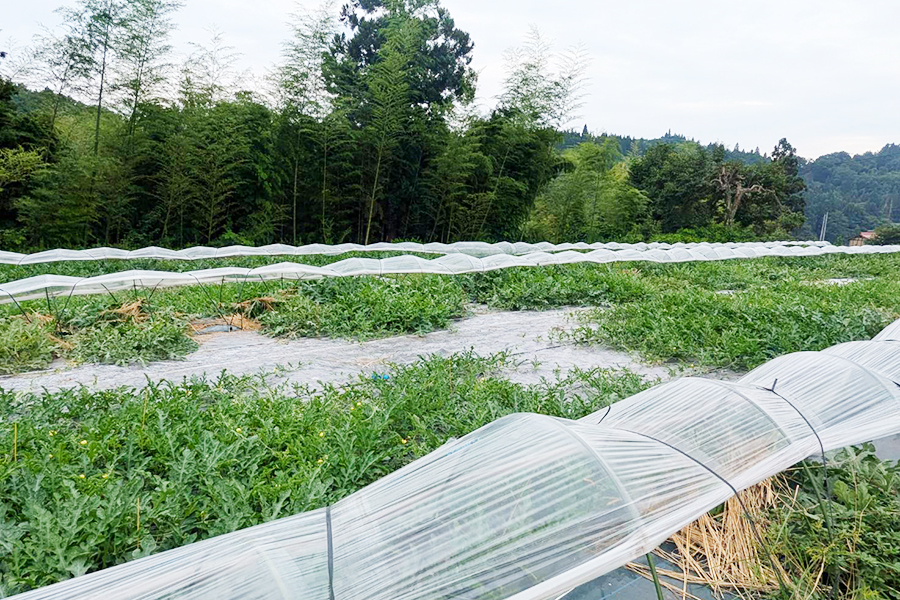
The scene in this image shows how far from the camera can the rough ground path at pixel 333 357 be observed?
338 centimetres

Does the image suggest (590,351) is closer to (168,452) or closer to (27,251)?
(168,452)

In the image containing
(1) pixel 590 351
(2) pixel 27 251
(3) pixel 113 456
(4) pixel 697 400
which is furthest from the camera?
(2) pixel 27 251

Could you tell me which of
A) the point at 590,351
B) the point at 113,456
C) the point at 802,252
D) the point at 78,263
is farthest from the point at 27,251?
the point at 802,252

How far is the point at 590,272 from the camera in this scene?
22.7 ft

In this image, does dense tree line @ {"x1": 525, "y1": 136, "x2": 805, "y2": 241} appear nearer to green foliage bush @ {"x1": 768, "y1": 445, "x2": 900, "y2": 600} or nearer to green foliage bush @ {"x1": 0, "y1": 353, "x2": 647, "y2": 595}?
green foliage bush @ {"x1": 0, "y1": 353, "x2": 647, "y2": 595}

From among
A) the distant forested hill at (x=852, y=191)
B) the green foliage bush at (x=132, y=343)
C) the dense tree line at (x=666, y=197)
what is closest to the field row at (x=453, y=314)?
the green foliage bush at (x=132, y=343)

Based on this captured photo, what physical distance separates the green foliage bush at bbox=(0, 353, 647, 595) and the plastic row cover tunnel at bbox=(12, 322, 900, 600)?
624 millimetres

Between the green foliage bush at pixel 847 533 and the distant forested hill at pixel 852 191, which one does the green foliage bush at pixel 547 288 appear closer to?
the green foliage bush at pixel 847 533

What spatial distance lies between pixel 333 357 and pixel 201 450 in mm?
1808

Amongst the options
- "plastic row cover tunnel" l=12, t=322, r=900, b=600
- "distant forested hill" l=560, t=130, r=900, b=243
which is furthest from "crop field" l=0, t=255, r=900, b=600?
"distant forested hill" l=560, t=130, r=900, b=243

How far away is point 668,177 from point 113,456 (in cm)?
2361

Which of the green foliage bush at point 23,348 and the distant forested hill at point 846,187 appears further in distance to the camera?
the distant forested hill at point 846,187

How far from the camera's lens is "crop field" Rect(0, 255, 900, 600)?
5.33 feet

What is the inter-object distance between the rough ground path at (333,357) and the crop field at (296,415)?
14 cm
